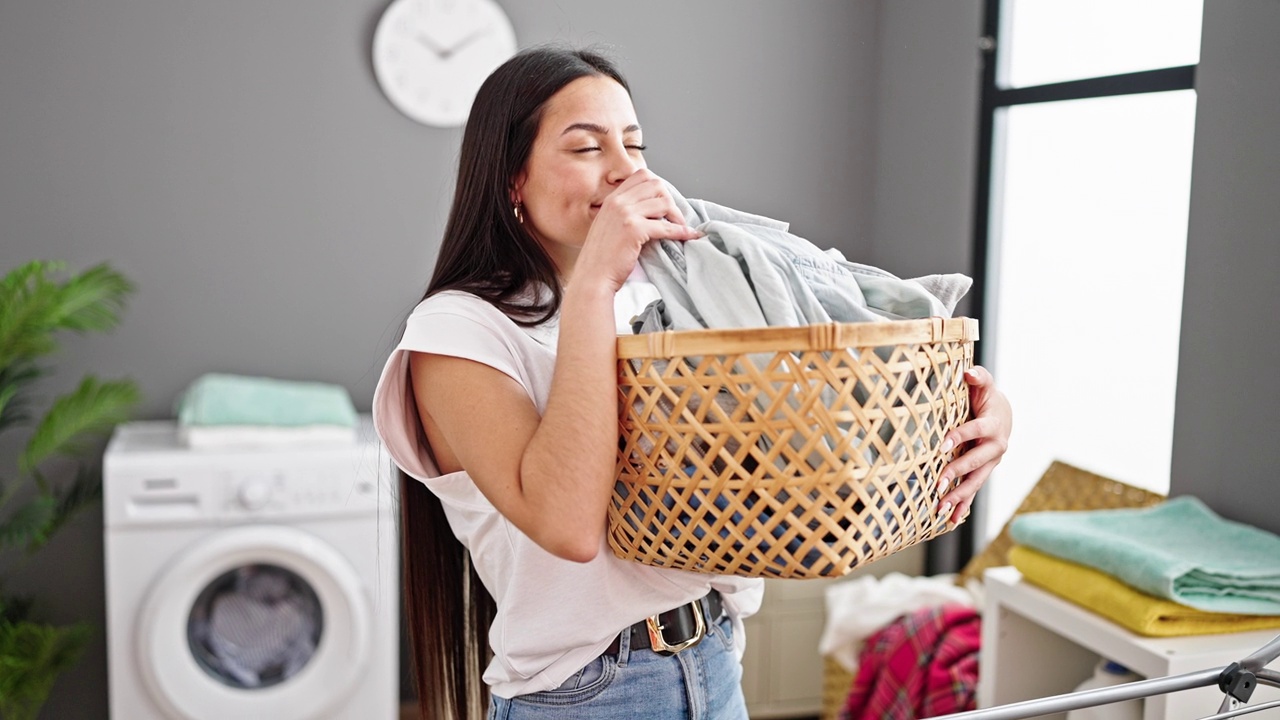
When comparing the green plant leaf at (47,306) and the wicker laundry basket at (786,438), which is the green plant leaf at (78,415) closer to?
the green plant leaf at (47,306)

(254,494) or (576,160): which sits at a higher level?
(576,160)

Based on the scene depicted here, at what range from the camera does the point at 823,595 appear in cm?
240

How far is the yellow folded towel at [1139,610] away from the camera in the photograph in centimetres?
136

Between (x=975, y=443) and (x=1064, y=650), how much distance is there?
42.3 inches

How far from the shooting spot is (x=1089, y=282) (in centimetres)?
204

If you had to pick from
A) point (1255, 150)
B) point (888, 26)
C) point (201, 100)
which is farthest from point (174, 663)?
point (1255, 150)

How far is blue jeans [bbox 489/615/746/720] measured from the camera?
839 millimetres

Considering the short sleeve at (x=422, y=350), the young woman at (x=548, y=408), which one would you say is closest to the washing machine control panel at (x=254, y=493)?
the young woman at (x=548, y=408)

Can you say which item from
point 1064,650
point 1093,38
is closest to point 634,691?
point 1064,650

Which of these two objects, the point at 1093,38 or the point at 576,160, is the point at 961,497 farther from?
the point at 1093,38

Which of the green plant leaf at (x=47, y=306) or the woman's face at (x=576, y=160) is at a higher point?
the woman's face at (x=576, y=160)

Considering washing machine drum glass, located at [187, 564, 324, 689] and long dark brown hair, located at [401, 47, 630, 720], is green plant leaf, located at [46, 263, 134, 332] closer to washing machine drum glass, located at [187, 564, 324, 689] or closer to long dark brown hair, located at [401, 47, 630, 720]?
washing machine drum glass, located at [187, 564, 324, 689]

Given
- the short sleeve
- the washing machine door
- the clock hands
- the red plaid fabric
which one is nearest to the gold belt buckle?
the short sleeve

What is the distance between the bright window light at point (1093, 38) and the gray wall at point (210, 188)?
92cm
